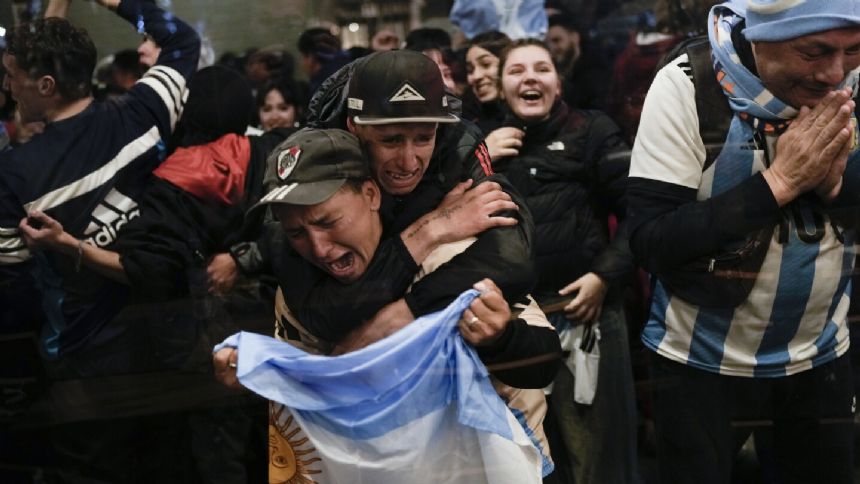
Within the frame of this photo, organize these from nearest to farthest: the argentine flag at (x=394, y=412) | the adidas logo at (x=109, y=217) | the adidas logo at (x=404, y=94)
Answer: the adidas logo at (x=404, y=94), the argentine flag at (x=394, y=412), the adidas logo at (x=109, y=217)

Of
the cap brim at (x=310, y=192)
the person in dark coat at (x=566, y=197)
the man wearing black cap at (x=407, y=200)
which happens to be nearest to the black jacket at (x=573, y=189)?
the person in dark coat at (x=566, y=197)

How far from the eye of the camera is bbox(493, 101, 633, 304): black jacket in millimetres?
1604

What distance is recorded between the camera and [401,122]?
140 centimetres

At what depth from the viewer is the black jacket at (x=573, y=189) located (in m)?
1.60

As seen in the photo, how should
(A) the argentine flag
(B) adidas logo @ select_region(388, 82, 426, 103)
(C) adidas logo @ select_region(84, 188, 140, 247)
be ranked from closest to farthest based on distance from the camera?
(B) adidas logo @ select_region(388, 82, 426, 103) < (A) the argentine flag < (C) adidas logo @ select_region(84, 188, 140, 247)

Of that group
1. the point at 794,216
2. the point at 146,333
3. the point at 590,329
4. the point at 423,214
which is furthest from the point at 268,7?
the point at 794,216

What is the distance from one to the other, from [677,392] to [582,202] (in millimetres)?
368

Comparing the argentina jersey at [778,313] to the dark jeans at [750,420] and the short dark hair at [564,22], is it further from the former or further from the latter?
the short dark hair at [564,22]

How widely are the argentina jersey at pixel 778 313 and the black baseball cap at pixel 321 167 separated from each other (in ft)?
1.77

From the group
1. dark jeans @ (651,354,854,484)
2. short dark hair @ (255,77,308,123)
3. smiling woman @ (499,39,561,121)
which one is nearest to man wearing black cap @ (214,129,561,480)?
short dark hair @ (255,77,308,123)

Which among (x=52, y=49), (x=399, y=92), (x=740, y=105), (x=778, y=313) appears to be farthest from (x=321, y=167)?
(x=778, y=313)

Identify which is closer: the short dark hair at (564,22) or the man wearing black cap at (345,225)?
the man wearing black cap at (345,225)

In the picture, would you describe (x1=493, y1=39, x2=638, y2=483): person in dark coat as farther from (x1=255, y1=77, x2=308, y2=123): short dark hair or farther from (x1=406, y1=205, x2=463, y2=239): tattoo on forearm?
(x1=255, y1=77, x2=308, y2=123): short dark hair

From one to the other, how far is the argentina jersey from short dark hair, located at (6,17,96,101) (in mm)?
982
